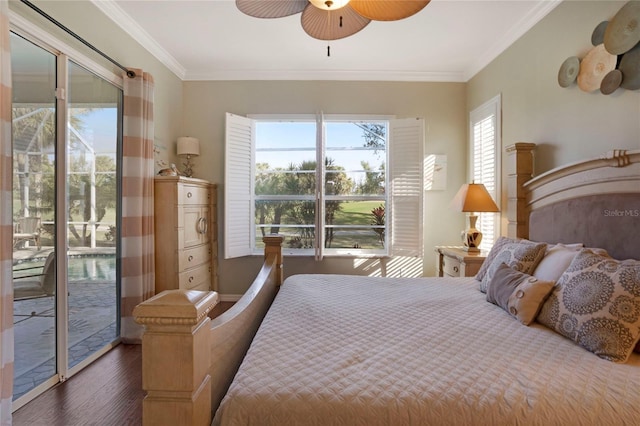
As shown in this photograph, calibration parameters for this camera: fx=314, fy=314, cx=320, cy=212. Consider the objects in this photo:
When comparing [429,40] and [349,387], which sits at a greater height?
[429,40]

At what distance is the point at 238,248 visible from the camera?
357 centimetres

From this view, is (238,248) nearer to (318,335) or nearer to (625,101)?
(318,335)

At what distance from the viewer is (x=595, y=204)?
5.67 ft

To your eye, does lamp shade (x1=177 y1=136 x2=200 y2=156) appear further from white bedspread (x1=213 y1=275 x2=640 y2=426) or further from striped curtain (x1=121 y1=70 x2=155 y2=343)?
white bedspread (x1=213 y1=275 x2=640 y2=426)

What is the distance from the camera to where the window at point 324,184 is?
3.54 meters

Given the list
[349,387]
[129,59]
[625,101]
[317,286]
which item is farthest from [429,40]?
[349,387]

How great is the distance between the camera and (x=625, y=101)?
5.70 ft

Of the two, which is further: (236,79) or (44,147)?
(236,79)

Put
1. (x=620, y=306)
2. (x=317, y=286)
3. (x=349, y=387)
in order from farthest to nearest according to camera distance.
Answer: (x=317, y=286) < (x=620, y=306) < (x=349, y=387)

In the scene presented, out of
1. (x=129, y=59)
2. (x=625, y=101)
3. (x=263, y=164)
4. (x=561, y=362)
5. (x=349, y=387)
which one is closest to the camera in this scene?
(x=349, y=387)

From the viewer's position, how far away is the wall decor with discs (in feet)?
5.37

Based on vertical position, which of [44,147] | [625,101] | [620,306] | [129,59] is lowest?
[620,306]

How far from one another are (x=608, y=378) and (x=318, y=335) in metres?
0.92

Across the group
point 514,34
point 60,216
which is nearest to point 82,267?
point 60,216
